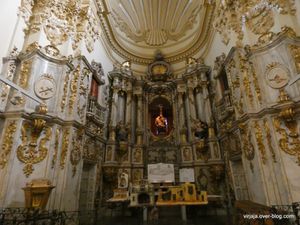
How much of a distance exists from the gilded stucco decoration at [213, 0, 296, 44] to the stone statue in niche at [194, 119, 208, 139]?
14.0 feet

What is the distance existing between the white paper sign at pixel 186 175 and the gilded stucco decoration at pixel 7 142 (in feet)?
23.9

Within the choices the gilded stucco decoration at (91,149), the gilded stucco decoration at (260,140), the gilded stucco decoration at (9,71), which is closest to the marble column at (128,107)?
the gilded stucco decoration at (91,149)

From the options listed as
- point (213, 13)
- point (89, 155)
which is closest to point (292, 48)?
point (213, 13)

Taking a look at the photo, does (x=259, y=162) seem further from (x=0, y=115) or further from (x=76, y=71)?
(x=0, y=115)

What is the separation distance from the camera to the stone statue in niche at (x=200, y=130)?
10.3 m

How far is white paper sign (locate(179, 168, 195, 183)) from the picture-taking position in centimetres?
959

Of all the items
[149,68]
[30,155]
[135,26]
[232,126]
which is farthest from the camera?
[135,26]

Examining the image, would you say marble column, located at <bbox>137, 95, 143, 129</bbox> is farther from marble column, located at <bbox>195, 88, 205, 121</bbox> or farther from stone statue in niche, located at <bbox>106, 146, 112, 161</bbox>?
marble column, located at <bbox>195, 88, 205, 121</bbox>

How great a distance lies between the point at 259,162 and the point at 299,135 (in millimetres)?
1413

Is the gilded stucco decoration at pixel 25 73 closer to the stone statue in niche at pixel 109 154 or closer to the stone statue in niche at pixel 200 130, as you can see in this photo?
the stone statue in niche at pixel 109 154

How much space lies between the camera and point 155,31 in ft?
51.3

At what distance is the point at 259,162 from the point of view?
20.6 ft

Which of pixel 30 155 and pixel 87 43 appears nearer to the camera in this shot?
pixel 30 155

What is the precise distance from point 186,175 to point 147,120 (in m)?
4.16
